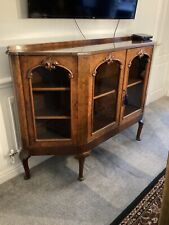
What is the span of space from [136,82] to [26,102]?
1012 mm

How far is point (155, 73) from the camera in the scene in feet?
10.1

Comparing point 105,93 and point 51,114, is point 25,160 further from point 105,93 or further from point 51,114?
point 105,93

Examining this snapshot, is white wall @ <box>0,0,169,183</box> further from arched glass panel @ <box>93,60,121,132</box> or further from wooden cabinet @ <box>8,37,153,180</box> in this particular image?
arched glass panel @ <box>93,60,121,132</box>

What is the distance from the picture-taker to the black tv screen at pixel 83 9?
4.88ft

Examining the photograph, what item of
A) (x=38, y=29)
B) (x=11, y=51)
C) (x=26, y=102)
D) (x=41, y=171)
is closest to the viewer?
(x=11, y=51)

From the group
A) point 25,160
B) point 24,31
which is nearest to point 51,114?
point 25,160

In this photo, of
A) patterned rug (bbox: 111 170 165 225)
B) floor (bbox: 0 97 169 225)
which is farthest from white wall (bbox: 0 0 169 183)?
patterned rug (bbox: 111 170 165 225)

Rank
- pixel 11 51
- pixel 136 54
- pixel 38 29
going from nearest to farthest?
pixel 11 51 < pixel 38 29 < pixel 136 54

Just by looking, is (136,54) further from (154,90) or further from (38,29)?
(154,90)

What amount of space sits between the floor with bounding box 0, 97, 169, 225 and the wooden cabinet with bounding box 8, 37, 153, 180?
5.6 inches

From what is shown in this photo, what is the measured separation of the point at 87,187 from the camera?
5.59 feet

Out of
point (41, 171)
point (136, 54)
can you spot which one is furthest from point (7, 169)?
point (136, 54)

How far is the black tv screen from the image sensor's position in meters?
1.49

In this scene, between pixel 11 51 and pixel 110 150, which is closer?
pixel 11 51
